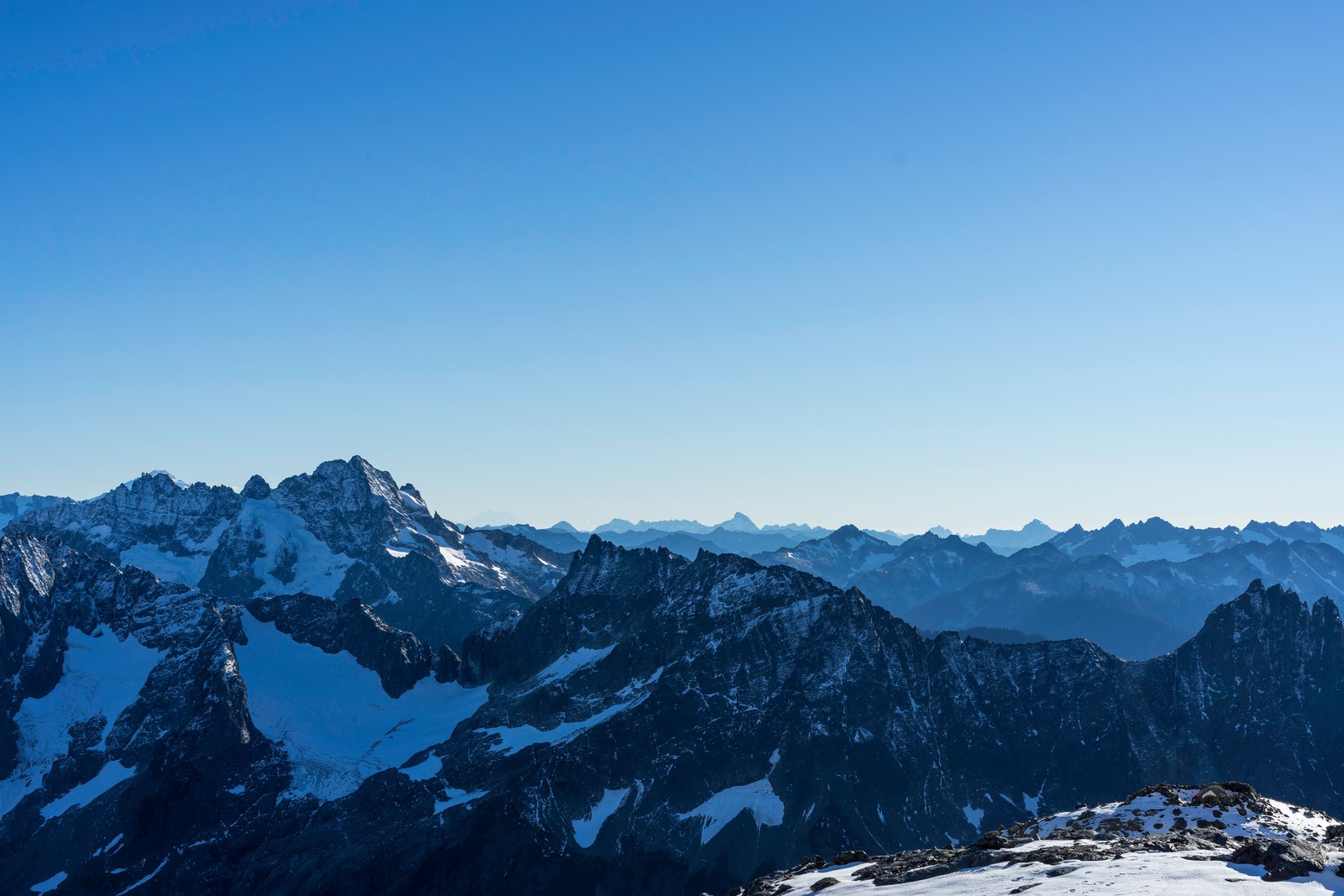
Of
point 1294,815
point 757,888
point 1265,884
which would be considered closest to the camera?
Result: point 1265,884

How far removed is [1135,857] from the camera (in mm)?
74688

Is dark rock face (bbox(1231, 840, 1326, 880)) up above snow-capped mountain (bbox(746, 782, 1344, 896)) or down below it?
above

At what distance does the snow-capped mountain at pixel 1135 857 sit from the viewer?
66188 millimetres

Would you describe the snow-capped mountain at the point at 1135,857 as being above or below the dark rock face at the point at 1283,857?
below

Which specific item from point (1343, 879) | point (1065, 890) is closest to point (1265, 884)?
point (1343, 879)

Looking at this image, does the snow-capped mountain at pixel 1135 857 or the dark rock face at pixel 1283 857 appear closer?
the snow-capped mountain at pixel 1135 857

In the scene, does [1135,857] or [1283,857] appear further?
[1135,857]

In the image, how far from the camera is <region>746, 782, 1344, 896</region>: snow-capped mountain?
66188 millimetres

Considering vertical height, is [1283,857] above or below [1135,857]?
above

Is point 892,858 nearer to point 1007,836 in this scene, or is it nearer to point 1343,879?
point 1007,836

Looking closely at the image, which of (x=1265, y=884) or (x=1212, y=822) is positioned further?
(x=1212, y=822)

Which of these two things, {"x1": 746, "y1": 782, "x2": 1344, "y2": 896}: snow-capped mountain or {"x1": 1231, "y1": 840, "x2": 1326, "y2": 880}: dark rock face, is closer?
{"x1": 746, "y1": 782, "x2": 1344, "y2": 896}: snow-capped mountain

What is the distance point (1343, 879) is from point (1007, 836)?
34529 mm

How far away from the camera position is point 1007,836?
97.4m
